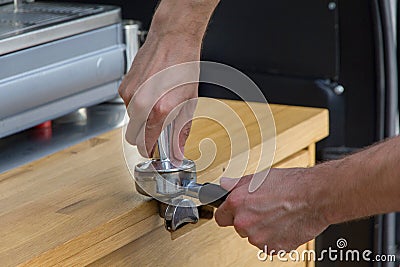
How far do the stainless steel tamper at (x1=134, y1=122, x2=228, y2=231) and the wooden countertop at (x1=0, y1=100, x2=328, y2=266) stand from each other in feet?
0.05

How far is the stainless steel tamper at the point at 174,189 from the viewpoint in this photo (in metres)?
0.85

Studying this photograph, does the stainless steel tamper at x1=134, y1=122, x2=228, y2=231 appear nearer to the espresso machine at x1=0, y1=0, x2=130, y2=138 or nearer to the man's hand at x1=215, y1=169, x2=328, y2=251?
the man's hand at x1=215, y1=169, x2=328, y2=251

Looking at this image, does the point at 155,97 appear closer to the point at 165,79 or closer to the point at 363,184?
the point at 165,79

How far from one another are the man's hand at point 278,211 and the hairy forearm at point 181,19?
21 centimetres

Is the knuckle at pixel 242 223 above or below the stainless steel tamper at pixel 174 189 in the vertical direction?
below

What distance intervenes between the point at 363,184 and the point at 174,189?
0.20m

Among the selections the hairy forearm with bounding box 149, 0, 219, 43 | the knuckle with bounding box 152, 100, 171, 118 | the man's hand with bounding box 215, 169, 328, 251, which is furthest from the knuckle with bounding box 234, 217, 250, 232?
the hairy forearm with bounding box 149, 0, 219, 43

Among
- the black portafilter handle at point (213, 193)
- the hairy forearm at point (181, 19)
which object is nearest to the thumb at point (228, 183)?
the black portafilter handle at point (213, 193)

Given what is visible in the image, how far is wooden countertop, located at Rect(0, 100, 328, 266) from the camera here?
756mm

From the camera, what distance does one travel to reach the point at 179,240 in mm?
918

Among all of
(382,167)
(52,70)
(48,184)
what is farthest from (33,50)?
(382,167)

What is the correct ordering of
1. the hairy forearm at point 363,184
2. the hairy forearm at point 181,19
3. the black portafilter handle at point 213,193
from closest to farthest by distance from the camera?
the hairy forearm at point 363,184
the black portafilter handle at point 213,193
the hairy forearm at point 181,19

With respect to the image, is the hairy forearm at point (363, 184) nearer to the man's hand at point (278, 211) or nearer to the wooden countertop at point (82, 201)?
the man's hand at point (278, 211)

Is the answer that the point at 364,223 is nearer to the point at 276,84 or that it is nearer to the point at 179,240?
the point at 276,84
